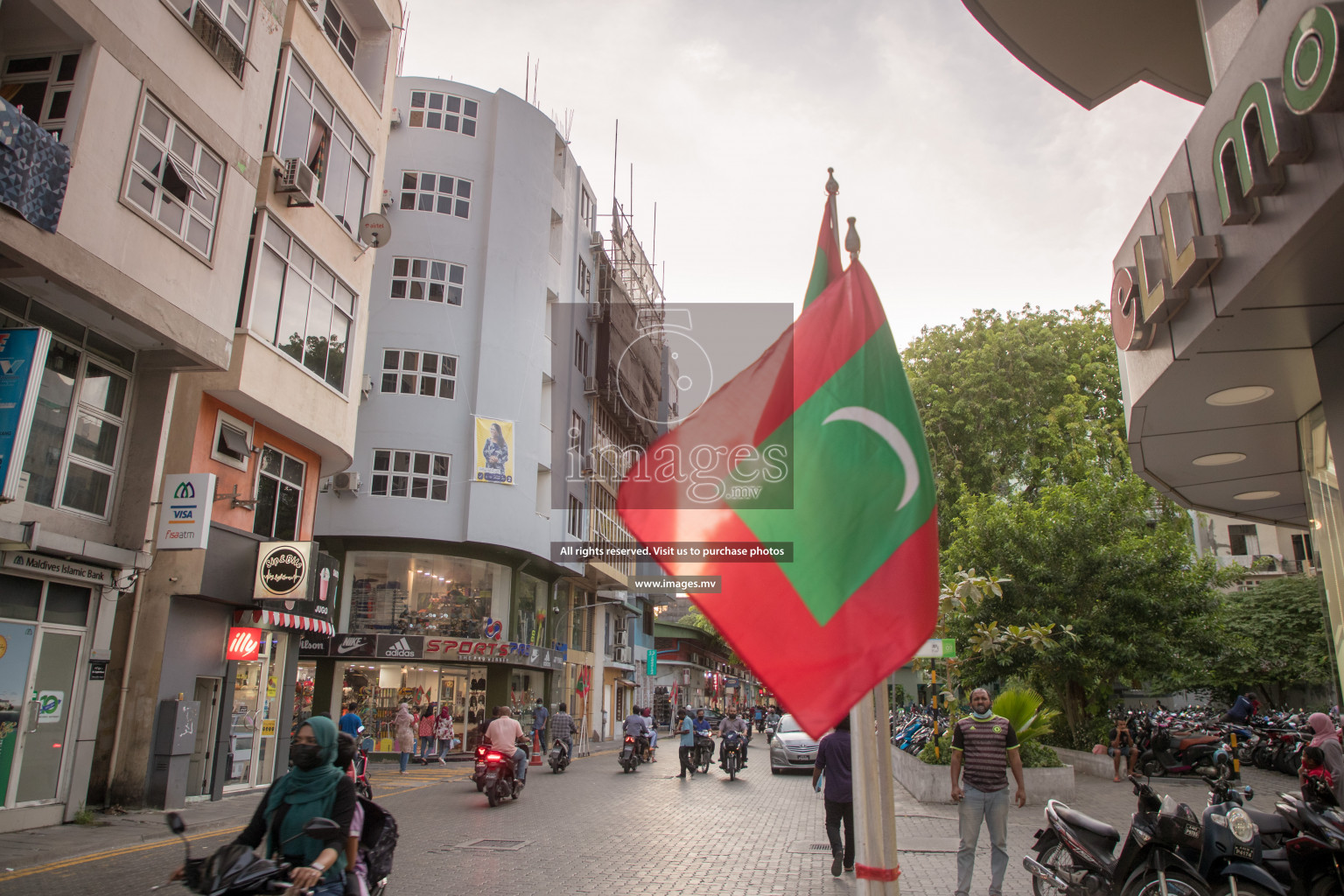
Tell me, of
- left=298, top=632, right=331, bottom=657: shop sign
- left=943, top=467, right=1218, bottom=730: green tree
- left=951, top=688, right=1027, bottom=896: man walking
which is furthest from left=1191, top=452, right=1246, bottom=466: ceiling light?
left=298, top=632, right=331, bottom=657: shop sign

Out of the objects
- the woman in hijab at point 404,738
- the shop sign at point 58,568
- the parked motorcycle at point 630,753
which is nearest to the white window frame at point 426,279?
the woman in hijab at point 404,738

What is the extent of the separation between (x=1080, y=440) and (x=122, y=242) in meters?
27.5

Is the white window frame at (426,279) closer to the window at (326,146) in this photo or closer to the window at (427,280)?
the window at (427,280)

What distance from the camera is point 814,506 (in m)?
4.02

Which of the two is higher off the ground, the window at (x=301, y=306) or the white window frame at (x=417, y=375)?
the white window frame at (x=417, y=375)

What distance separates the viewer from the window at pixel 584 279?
124 ft

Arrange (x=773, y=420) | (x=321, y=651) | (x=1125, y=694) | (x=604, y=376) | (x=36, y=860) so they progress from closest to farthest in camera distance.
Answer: (x=773, y=420) < (x=36, y=860) < (x=321, y=651) < (x=604, y=376) < (x=1125, y=694)

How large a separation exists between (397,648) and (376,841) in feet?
74.2

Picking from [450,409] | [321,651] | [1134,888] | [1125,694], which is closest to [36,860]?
[1134,888]

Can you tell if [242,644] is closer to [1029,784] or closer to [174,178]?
[174,178]

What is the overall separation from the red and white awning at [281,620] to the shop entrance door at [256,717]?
0.70 meters

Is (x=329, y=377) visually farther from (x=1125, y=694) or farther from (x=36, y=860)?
(x=1125, y=694)

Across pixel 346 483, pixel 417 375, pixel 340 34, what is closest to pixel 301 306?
pixel 340 34

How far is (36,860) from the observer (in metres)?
9.34
